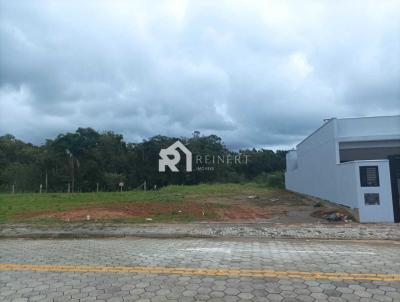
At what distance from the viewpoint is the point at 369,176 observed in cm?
1159

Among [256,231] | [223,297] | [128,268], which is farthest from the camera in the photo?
[256,231]

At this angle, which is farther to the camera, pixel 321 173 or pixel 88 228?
pixel 321 173

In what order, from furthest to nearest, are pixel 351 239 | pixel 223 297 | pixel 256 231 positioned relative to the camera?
1. pixel 256 231
2. pixel 351 239
3. pixel 223 297

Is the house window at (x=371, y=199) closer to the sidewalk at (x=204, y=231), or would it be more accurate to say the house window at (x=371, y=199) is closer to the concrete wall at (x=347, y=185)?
the concrete wall at (x=347, y=185)

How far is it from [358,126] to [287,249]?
9894mm

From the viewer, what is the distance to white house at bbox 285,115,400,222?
11320mm

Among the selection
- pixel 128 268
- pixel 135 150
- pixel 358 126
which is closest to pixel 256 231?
pixel 128 268

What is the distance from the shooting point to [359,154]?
645 inches

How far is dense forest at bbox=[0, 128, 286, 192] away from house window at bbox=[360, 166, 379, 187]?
2577 centimetres

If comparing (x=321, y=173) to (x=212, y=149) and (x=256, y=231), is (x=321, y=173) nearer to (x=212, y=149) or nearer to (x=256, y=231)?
(x=256, y=231)

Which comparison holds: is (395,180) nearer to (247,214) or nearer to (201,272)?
(247,214)

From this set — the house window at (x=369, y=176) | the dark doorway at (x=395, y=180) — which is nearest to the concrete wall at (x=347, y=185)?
the house window at (x=369, y=176)

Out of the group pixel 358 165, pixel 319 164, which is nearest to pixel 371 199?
pixel 358 165

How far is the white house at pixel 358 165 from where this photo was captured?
11.3m
